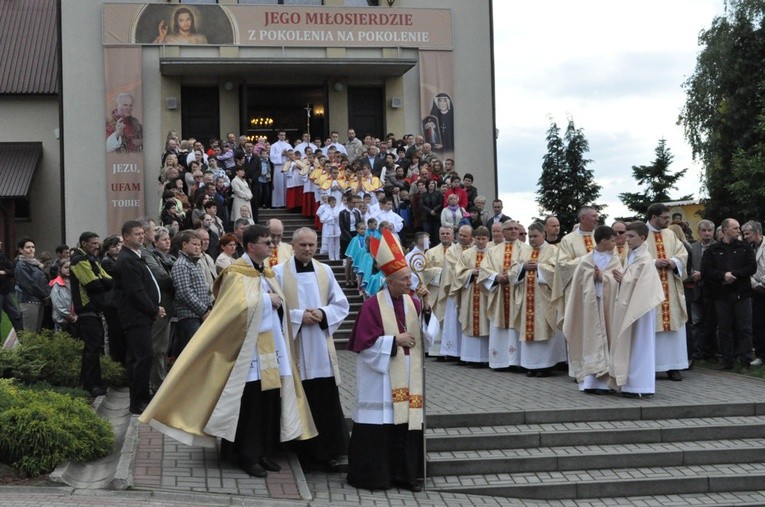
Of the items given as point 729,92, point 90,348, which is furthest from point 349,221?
point 729,92

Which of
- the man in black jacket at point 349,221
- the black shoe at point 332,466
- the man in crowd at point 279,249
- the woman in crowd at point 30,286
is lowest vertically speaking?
the black shoe at point 332,466

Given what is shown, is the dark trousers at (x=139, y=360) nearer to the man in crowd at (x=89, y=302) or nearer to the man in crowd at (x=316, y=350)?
the man in crowd at (x=89, y=302)

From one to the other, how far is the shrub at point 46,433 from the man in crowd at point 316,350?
72.6 inches

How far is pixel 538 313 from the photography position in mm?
14359

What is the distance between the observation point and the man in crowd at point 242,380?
8969 millimetres

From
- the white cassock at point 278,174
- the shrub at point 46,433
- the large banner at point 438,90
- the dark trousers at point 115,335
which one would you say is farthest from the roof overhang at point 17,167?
the shrub at point 46,433

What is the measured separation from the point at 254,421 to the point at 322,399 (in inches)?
30.1

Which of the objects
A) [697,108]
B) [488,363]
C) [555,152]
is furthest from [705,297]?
[697,108]

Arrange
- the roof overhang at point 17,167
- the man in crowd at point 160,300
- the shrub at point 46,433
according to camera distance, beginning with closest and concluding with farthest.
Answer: the shrub at point 46,433 → the man in crowd at point 160,300 → the roof overhang at point 17,167

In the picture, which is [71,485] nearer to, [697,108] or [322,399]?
[322,399]

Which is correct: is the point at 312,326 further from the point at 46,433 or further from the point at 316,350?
the point at 46,433

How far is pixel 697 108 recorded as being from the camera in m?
39.4

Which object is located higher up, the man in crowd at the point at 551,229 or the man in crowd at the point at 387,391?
the man in crowd at the point at 551,229

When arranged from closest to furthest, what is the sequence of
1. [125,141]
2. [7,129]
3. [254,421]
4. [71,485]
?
1. [71,485]
2. [254,421]
3. [125,141]
4. [7,129]
